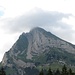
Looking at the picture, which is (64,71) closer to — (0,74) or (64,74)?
(64,74)

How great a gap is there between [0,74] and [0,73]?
1.60 feet

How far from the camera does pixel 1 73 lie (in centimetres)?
8931

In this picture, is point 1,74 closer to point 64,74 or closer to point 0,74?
point 0,74

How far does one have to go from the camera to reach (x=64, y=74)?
378ft

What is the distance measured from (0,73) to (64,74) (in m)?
36.1

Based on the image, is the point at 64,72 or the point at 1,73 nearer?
the point at 1,73

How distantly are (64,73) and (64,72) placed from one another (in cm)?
46

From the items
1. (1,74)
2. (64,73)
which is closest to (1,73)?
(1,74)

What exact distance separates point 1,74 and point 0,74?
78cm

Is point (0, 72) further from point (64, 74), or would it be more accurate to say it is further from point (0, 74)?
point (64, 74)

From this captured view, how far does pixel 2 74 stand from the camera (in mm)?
88562

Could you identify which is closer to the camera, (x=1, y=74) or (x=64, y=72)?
(x=1, y=74)

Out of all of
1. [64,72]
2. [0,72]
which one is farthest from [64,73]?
[0,72]

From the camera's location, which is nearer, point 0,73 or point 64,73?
point 0,73
